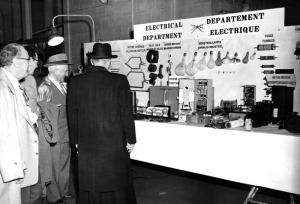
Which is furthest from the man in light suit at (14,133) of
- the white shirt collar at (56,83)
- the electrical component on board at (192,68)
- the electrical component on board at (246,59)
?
the electrical component on board at (246,59)

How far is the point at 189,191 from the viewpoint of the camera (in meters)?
4.14

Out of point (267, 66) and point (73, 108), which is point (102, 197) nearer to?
point (73, 108)

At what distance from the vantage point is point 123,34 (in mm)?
6625

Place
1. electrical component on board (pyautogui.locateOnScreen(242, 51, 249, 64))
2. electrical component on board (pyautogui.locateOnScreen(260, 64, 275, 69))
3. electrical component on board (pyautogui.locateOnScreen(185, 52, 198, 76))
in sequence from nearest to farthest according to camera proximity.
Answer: electrical component on board (pyautogui.locateOnScreen(260, 64, 275, 69)) < electrical component on board (pyautogui.locateOnScreen(242, 51, 249, 64)) < electrical component on board (pyautogui.locateOnScreen(185, 52, 198, 76))

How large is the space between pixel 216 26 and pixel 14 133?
2.93 meters

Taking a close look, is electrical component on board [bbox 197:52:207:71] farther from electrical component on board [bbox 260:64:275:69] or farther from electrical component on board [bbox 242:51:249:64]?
electrical component on board [bbox 260:64:275:69]

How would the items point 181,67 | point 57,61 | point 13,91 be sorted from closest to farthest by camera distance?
point 13,91, point 57,61, point 181,67

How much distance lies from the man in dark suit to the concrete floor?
1010mm

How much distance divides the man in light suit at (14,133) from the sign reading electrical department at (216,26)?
2551mm

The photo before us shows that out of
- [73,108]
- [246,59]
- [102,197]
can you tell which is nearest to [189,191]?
[102,197]

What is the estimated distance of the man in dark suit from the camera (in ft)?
9.34

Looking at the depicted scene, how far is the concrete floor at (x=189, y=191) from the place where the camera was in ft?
12.6

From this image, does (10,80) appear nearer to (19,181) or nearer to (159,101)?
(19,181)

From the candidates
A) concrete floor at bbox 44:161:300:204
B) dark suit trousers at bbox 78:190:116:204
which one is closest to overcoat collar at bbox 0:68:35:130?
dark suit trousers at bbox 78:190:116:204
